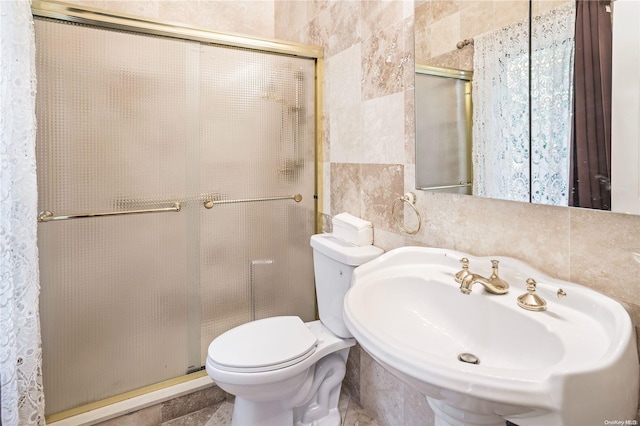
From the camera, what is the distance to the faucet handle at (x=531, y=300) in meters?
0.90

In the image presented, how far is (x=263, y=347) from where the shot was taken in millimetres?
1465

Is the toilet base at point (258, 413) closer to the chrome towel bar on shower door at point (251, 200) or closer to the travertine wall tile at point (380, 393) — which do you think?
the travertine wall tile at point (380, 393)

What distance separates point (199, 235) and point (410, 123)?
1104 millimetres

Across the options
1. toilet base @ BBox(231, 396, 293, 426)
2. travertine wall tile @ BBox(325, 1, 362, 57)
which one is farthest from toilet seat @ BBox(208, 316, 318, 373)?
travertine wall tile @ BBox(325, 1, 362, 57)

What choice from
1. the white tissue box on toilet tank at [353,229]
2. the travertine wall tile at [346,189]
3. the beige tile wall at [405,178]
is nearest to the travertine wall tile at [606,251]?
the beige tile wall at [405,178]

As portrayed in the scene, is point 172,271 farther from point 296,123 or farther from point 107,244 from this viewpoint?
point 296,123

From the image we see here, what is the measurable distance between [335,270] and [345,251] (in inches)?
4.4

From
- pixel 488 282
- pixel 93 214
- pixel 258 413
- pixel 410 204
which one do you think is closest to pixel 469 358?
pixel 488 282

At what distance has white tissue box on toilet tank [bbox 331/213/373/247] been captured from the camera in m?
1.62

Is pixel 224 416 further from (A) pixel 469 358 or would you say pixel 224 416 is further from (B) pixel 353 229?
(A) pixel 469 358

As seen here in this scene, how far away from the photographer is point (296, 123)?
201 cm

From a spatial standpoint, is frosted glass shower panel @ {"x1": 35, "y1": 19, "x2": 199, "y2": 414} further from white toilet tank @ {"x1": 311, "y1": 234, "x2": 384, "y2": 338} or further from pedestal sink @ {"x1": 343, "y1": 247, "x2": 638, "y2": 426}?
pedestal sink @ {"x1": 343, "y1": 247, "x2": 638, "y2": 426}

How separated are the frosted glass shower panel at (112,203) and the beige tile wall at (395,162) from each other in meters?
0.70

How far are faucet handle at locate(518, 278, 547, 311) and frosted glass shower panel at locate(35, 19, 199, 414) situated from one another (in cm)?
142
